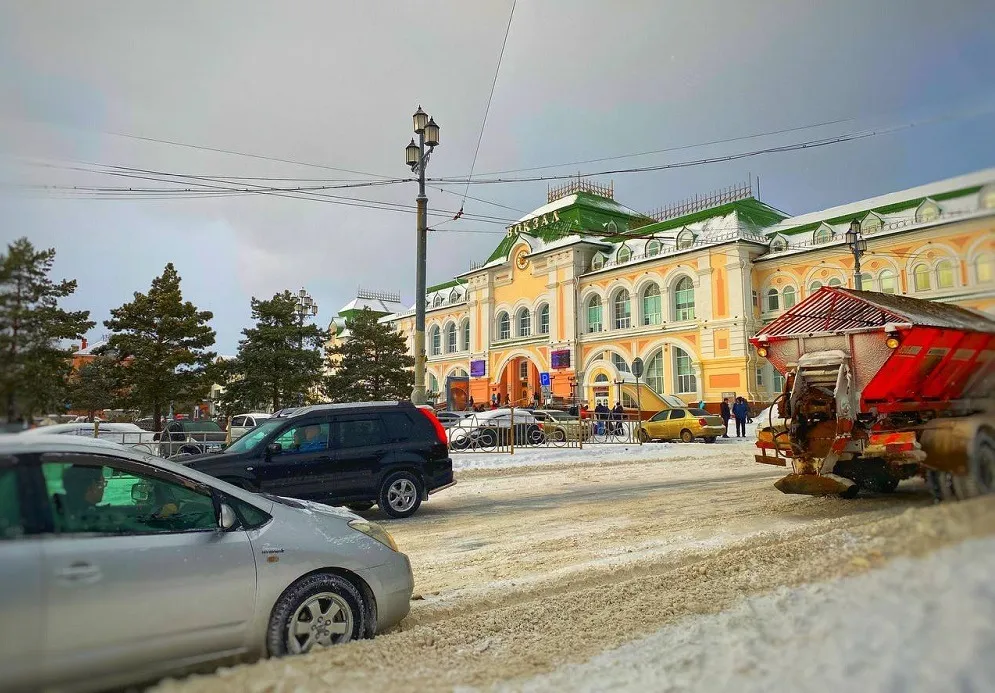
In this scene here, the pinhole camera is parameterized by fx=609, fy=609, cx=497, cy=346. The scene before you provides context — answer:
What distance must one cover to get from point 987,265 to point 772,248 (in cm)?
3907

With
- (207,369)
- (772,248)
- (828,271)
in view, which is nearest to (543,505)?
(207,369)

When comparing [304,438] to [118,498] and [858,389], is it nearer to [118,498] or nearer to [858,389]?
[118,498]

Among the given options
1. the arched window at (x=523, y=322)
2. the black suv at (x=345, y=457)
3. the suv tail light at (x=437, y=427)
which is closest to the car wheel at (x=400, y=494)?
the black suv at (x=345, y=457)

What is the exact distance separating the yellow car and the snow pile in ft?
76.4

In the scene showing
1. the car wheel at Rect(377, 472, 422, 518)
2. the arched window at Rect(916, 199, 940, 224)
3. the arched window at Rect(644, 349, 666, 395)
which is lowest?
the car wheel at Rect(377, 472, 422, 518)

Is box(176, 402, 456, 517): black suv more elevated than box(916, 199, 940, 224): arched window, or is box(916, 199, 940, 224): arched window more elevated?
box(916, 199, 940, 224): arched window

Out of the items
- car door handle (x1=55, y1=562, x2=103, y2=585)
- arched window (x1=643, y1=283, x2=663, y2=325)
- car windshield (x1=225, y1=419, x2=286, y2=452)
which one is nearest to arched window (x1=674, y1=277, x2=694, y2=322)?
arched window (x1=643, y1=283, x2=663, y2=325)

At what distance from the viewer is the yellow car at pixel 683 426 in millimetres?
25734

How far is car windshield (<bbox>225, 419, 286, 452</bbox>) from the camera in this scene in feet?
29.2

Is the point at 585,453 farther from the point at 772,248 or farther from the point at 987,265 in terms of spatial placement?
the point at 772,248

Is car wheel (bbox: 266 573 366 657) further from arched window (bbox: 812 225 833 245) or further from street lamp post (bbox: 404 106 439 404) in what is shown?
arched window (bbox: 812 225 833 245)

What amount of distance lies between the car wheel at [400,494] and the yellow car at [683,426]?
17671mm

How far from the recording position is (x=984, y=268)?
7.56ft

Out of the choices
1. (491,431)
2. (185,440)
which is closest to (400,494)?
(185,440)
